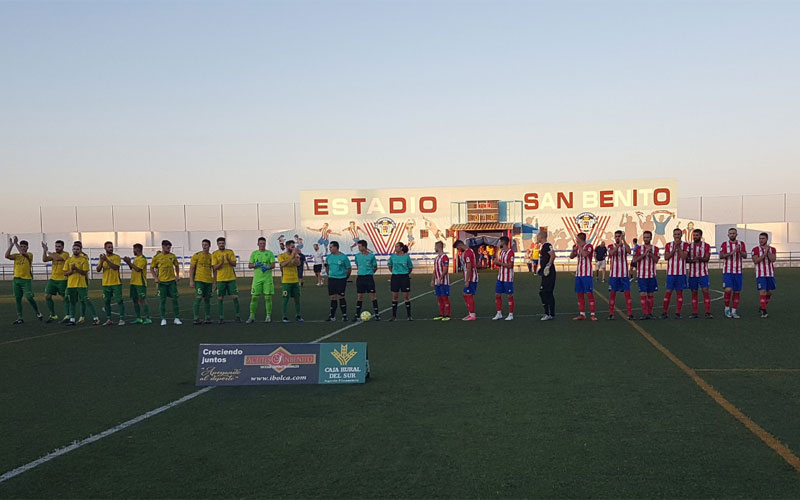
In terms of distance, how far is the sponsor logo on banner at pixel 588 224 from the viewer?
5272 cm

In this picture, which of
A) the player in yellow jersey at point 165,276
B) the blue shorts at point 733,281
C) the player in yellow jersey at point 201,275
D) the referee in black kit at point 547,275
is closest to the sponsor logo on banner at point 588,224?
the blue shorts at point 733,281

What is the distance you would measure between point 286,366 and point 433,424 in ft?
8.92

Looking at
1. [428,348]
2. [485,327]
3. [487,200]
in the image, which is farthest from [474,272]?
[487,200]

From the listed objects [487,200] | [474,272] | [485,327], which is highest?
[487,200]

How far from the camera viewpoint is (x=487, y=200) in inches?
2094

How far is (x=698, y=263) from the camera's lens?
16391 millimetres

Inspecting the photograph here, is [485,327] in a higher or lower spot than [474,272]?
lower

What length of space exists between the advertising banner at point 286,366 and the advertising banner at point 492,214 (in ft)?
140

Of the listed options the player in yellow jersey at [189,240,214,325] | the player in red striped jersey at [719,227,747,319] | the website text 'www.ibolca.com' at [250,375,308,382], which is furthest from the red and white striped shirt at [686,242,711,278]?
the player in yellow jersey at [189,240,214,325]

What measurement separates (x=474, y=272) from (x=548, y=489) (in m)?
11.6

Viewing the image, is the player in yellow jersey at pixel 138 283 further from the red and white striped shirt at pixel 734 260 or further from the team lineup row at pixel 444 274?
the red and white striped shirt at pixel 734 260

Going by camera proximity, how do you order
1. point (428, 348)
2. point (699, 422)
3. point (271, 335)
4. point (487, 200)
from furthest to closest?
point (487, 200) < point (271, 335) < point (428, 348) < point (699, 422)

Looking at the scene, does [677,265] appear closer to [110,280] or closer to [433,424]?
[433,424]

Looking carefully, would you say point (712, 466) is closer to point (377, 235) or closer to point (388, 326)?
point (388, 326)
